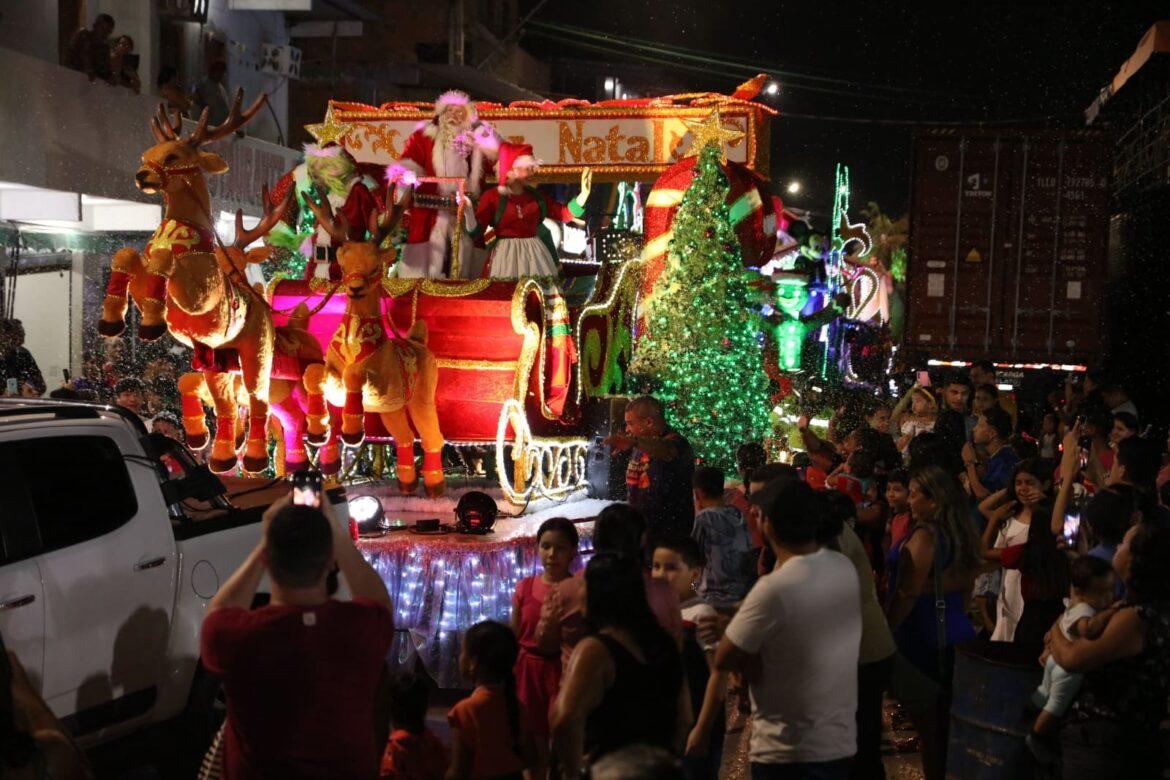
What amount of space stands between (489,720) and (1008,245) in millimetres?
12848

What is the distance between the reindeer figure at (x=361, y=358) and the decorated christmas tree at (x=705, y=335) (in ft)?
14.4

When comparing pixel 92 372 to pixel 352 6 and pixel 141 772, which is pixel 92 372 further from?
pixel 352 6

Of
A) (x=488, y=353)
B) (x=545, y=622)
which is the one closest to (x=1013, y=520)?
(x=545, y=622)

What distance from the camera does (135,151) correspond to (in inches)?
644

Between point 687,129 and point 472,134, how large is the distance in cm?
366

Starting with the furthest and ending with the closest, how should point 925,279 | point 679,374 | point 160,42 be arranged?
point 160,42
point 925,279
point 679,374

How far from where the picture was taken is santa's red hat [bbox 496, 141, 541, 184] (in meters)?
12.4

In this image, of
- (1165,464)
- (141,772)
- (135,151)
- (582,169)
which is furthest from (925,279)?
(141,772)

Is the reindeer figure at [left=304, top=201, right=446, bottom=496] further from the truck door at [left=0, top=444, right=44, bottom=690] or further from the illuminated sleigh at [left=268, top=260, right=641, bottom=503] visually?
the truck door at [left=0, top=444, right=44, bottom=690]

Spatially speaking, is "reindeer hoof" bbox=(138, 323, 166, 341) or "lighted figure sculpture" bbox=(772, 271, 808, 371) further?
"lighted figure sculpture" bbox=(772, 271, 808, 371)

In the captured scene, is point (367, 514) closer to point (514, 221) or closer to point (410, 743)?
point (514, 221)

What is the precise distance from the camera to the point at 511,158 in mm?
12438

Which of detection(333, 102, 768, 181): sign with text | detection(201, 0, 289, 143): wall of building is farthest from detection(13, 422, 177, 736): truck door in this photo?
detection(201, 0, 289, 143): wall of building

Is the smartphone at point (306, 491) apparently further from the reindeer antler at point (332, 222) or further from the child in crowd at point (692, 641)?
the reindeer antler at point (332, 222)
